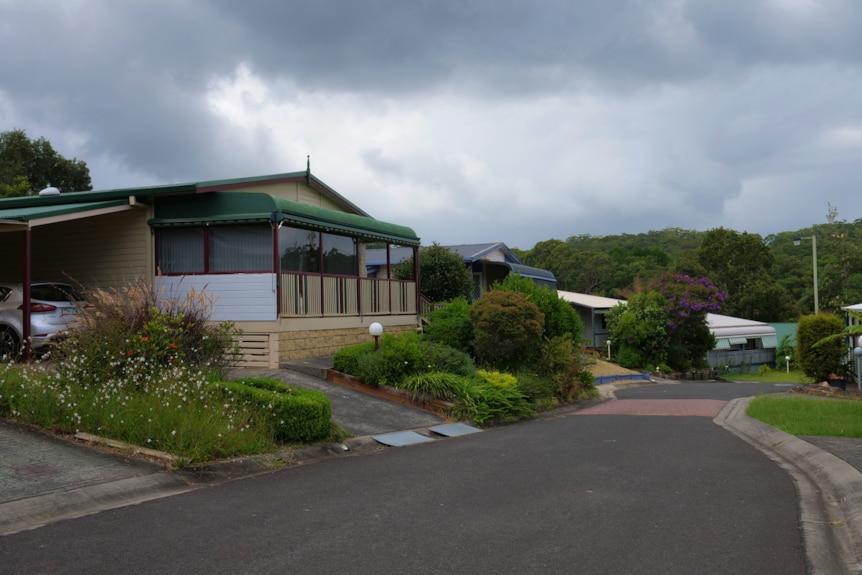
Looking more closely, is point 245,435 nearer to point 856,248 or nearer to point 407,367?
point 407,367

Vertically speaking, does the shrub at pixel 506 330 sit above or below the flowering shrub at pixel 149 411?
above

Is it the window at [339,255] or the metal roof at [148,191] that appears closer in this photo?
the metal roof at [148,191]

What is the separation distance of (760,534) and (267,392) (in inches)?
259

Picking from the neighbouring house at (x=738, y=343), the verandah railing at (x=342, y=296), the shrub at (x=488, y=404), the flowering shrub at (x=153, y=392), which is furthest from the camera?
the neighbouring house at (x=738, y=343)

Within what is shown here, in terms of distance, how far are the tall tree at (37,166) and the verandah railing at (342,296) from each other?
2288 cm

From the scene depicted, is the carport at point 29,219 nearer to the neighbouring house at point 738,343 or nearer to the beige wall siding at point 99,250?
the beige wall siding at point 99,250

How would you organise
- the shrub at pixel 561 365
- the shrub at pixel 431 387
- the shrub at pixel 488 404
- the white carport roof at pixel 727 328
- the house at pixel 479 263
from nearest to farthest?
the shrub at pixel 488 404
the shrub at pixel 431 387
the shrub at pixel 561 365
the house at pixel 479 263
the white carport roof at pixel 727 328

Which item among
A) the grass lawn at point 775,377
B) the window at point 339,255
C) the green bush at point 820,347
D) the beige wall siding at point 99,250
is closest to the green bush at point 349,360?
the window at point 339,255

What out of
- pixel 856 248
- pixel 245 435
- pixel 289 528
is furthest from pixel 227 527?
pixel 856 248

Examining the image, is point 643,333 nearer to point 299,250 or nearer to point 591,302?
point 591,302

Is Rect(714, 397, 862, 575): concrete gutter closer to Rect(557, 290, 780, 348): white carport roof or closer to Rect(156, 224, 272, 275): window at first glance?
Rect(156, 224, 272, 275): window

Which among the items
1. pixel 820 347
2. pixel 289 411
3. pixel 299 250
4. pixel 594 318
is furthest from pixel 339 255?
pixel 594 318

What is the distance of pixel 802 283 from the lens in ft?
179

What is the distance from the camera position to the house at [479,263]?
30.2 meters
